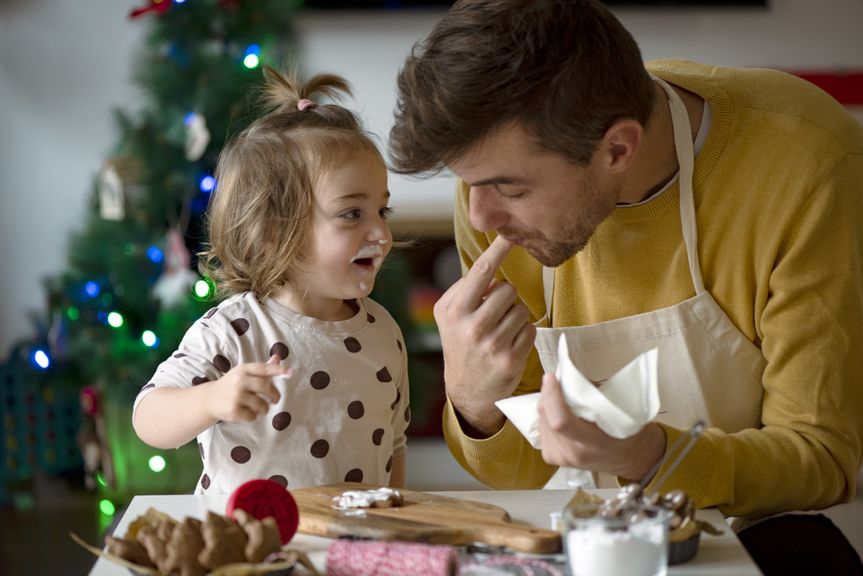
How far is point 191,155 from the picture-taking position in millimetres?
2930

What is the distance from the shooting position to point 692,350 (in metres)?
1.59

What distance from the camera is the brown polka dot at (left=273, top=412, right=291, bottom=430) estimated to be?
1449mm

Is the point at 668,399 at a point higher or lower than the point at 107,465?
higher

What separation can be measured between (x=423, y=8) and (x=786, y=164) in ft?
7.51

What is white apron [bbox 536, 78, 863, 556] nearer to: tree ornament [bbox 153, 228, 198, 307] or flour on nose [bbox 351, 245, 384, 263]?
flour on nose [bbox 351, 245, 384, 263]

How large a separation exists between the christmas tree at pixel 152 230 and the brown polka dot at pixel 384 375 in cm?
132

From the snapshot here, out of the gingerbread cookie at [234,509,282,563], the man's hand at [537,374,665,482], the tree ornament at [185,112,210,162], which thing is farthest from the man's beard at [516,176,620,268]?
the tree ornament at [185,112,210,162]

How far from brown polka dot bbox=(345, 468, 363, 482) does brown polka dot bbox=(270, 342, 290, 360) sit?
0.57 ft

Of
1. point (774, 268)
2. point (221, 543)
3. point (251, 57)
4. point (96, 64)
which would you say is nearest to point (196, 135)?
point (251, 57)

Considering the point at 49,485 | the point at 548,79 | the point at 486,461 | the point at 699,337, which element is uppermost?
the point at 548,79

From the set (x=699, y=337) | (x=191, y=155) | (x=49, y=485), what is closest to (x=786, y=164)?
(x=699, y=337)

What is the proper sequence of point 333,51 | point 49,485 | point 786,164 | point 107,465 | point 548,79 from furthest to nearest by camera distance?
1. point 333,51
2. point 49,485
3. point 107,465
4. point 786,164
5. point 548,79

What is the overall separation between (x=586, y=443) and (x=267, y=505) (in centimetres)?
32

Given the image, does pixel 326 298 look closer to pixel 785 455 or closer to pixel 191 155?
pixel 785 455
